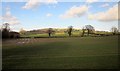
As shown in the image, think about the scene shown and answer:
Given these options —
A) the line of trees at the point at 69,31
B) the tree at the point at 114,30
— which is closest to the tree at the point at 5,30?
the line of trees at the point at 69,31

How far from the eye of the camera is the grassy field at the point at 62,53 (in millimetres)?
5453

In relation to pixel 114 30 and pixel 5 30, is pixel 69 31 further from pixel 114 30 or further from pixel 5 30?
pixel 5 30

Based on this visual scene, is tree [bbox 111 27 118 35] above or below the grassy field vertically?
above

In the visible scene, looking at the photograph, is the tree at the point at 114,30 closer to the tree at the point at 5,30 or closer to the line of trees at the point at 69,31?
the line of trees at the point at 69,31

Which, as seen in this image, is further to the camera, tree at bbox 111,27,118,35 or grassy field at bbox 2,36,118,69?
tree at bbox 111,27,118,35

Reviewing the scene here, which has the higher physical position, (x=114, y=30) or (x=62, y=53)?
(x=114, y=30)

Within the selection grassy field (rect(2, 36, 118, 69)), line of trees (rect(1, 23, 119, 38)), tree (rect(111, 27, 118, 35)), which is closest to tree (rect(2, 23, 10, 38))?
line of trees (rect(1, 23, 119, 38))

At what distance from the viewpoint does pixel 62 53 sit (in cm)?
579

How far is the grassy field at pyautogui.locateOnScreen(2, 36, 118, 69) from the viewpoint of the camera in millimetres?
5453

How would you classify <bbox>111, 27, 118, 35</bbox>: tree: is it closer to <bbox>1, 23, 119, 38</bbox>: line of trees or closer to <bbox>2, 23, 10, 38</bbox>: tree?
<bbox>1, 23, 119, 38</bbox>: line of trees

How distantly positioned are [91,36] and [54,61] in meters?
1.22

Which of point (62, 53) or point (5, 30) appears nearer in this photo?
point (62, 53)

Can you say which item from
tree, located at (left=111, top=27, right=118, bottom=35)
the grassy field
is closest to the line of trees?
tree, located at (left=111, top=27, right=118, bottom=35)

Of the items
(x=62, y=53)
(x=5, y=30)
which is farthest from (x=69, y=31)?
(x=5, y=30)
